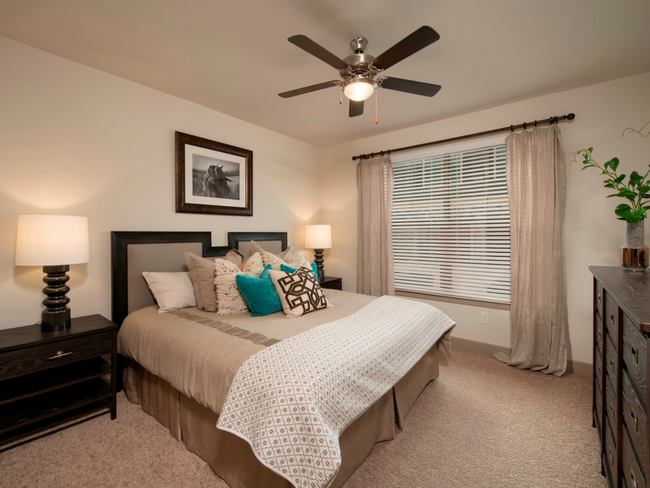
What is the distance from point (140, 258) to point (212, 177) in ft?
3.55

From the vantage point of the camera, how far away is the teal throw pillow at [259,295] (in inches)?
88.9

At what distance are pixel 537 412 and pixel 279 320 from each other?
79.1 inches

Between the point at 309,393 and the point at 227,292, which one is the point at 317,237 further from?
the point at 309,393

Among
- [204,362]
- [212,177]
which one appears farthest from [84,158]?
[204,362]

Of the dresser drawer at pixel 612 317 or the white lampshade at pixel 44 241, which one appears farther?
the white lampshade at pixel 44 241

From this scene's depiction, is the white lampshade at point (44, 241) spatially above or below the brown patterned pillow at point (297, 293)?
above

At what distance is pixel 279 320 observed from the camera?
211 cm

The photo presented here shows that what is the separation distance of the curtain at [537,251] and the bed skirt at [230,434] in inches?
49.2

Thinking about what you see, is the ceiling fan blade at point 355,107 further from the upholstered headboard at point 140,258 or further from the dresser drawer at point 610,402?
the dresser drawer at point 610,402

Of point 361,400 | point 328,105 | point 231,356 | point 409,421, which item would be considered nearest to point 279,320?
point 231,356

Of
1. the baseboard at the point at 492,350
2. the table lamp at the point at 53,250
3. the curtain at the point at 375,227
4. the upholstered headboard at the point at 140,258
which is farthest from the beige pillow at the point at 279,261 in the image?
the baseboard at the point at 492,350

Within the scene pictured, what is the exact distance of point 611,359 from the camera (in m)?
1.44

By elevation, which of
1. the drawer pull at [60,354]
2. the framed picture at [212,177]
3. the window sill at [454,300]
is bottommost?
the drawer pull at [60,354]

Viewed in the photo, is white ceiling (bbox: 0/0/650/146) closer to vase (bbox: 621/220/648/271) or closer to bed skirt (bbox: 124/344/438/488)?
vase (bbox: 621/220/648/271)
